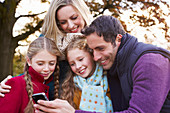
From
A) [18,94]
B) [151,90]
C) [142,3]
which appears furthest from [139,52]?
[142,3]

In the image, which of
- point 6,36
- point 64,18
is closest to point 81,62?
point 64,18

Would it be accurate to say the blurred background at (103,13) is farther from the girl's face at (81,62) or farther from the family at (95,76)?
the girl's face at (81,62)

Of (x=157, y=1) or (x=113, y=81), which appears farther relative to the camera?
(x=157, y=1)

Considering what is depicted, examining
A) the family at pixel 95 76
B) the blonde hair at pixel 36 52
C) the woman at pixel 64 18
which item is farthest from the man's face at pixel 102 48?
the woman at pixel 64 18

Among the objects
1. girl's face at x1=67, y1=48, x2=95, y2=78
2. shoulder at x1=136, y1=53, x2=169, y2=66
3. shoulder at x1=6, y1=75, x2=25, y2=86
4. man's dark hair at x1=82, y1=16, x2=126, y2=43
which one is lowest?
shoulder at x1=6, y1=75, x2=25, y2=86

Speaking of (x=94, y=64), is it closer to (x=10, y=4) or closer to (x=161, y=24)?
(x=10, y=4)

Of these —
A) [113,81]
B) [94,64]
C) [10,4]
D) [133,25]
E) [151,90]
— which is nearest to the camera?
[151,90]

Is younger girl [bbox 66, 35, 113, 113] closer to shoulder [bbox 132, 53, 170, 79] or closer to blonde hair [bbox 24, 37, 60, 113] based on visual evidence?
blonde hair [bbox 24, 37, 60, 113]

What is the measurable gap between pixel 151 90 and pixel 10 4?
8.15m

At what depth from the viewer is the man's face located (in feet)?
8.54

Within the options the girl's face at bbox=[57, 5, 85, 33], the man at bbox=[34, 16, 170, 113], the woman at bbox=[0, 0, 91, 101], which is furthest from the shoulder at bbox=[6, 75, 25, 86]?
the girl's face at bbox=[57, 5, 85, 33]

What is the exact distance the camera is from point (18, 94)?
2750 mm

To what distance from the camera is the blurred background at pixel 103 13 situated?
30.1ft

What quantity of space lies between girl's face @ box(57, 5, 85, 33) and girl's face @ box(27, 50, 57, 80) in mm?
851
